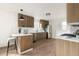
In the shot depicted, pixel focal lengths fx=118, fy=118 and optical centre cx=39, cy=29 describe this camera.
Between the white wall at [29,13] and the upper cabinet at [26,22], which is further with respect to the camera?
the upper cabinet at [26,22]

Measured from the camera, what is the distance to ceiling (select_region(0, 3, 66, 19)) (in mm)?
1879

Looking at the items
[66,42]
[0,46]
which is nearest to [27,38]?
[0,46]

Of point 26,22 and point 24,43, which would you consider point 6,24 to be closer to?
point 26,22

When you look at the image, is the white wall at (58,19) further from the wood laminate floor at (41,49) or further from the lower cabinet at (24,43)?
the lower cabinet at (24,43)

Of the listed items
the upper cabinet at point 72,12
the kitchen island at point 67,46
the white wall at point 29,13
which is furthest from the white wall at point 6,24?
the upper cabinet at point 72,12

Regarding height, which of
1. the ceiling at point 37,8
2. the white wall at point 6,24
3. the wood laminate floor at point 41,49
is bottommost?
the wood laminate floor at point 41,49

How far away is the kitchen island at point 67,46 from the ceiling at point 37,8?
47 centimetres

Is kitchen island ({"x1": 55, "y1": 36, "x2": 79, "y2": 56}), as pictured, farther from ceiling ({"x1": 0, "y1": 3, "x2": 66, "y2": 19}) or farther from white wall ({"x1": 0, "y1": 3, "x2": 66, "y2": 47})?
ceiling ({"x1": 0, "y1": 3, "x2": 66, "y2": 19})

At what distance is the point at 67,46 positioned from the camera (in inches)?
79.7

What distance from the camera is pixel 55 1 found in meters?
1.87

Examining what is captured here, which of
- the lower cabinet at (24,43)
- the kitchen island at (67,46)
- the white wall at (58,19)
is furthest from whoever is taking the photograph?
the lower cabinet at (24,43)

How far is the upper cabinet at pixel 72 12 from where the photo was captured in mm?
2021

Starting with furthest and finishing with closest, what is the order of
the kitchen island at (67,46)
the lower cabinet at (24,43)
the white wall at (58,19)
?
1. the lower cabinet at (24,43)
2. the white wall at (58,19)
3. the kitchen island at (67,46)

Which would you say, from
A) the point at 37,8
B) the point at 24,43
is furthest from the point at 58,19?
the point at 24,43
